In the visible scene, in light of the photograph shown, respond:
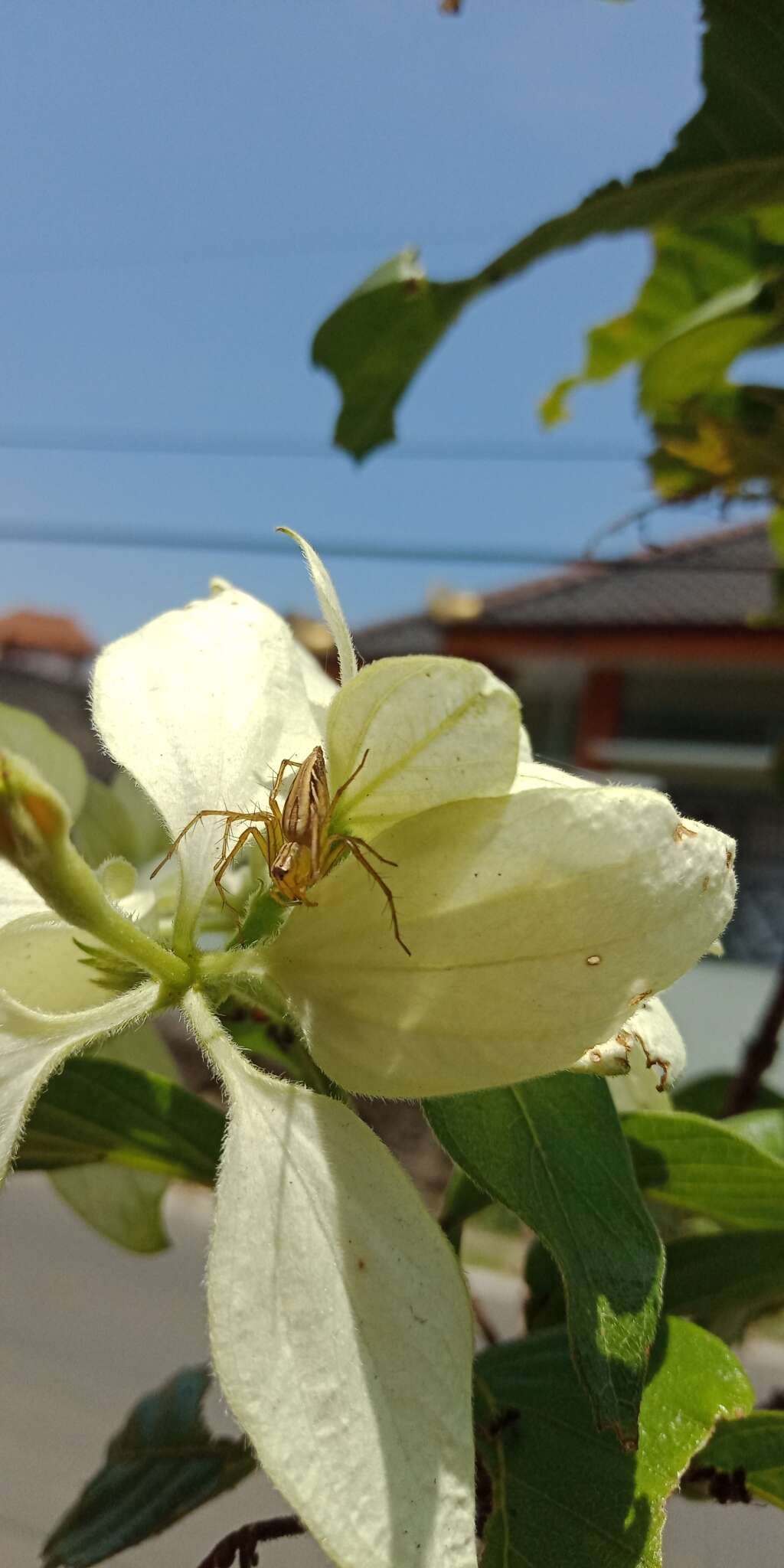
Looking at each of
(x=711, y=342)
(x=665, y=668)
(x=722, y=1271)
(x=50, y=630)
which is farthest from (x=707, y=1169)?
(x=50, y=630)

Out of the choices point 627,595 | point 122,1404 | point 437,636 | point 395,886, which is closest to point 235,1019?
point 395,886

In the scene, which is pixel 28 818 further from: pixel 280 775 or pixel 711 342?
pixel 711 342

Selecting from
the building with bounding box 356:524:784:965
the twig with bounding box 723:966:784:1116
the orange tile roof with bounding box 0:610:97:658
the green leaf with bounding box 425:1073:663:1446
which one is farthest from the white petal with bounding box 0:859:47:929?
the orange tile roof with bounding box 0:610:97:658

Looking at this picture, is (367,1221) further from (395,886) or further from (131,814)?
(131,814)

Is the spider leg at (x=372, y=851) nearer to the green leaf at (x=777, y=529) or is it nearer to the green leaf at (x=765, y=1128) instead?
the green leaf at (x=765, y=1128)

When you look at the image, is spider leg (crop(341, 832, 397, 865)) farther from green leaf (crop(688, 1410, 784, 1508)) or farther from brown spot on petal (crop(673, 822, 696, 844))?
green leaf (crop(688, 1410, 784, 1508))
